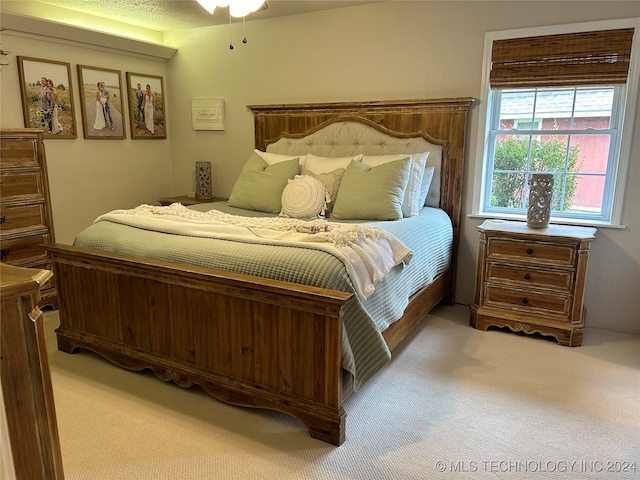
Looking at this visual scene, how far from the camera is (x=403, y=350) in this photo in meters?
2.82

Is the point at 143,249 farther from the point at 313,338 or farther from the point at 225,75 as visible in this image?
the point at 225,75

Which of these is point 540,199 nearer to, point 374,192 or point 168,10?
point 374,192

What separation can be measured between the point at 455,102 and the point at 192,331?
2388mm

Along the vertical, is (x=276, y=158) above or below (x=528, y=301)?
above

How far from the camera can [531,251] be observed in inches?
116

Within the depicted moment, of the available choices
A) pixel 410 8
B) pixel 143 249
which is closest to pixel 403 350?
pixel 143 249

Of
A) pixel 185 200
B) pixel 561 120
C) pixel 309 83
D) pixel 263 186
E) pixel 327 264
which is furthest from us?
pixel 185 200

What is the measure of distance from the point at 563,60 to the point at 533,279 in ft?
4.69

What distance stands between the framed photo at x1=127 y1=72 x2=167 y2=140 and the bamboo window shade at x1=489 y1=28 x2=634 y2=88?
3135mm

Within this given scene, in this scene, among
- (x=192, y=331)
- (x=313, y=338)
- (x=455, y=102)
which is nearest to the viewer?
(x=313, y=338)

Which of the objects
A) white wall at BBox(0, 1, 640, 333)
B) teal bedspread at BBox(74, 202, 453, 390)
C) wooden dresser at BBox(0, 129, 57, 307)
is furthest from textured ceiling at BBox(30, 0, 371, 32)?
teal bedspread at BBox(74, 202, 453, 390)

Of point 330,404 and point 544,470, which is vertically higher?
point 330,404

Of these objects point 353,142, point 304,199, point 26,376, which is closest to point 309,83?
point 353,142

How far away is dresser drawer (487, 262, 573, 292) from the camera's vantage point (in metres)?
2.88
